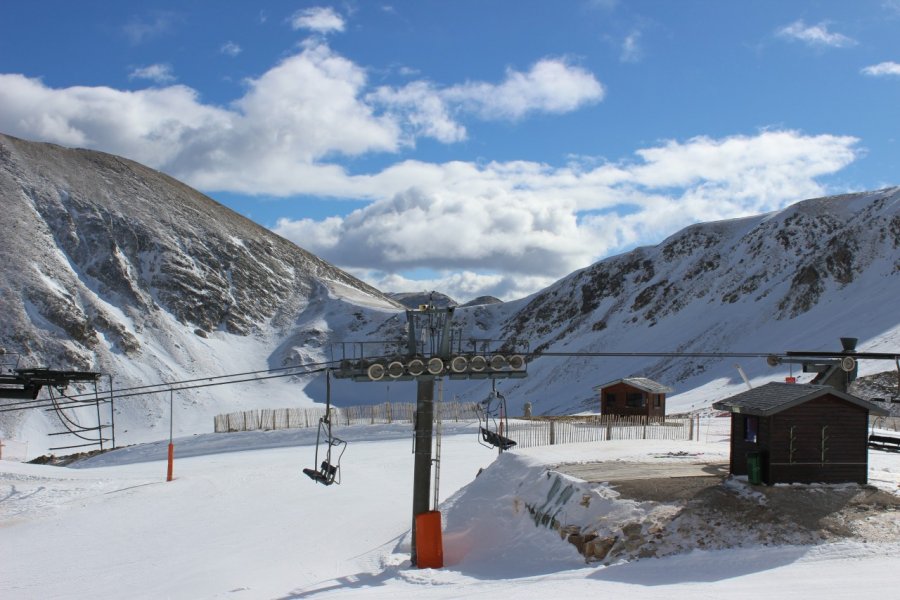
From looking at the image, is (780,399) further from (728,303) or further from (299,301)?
(299,301)

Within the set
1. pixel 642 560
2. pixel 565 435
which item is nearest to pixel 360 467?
pixel 565 435

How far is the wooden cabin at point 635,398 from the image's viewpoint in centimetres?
4334

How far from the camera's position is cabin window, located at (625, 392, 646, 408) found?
1726 inches

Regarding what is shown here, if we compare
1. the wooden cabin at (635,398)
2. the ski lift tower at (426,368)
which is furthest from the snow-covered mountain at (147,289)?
the ski lift tower at (426,368)

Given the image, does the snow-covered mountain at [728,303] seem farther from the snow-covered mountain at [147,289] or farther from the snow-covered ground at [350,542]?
the snow-covered ground at [350,542]

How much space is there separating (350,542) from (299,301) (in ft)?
308

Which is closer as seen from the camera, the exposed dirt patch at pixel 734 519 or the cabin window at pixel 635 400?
the exposed dirt patch at pixel 734 519

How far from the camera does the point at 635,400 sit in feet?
146

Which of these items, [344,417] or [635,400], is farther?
[344,417]

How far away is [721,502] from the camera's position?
1866 centimetres

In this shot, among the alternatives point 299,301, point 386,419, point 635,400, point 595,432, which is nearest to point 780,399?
point 595,432

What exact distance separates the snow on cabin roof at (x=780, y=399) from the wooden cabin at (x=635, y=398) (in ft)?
72.6

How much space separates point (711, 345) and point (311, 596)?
6240 cm

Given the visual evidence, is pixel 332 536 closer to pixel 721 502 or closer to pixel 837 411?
pixel 721 502
